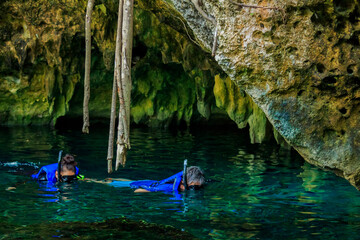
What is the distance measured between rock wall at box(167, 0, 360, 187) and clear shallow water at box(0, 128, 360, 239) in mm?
1376

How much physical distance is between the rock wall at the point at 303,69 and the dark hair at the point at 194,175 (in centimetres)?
286

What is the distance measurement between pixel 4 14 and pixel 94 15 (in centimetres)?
353

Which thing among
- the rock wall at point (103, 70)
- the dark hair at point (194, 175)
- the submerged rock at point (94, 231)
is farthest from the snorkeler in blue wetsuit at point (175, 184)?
the rock wall at point (103, 70)

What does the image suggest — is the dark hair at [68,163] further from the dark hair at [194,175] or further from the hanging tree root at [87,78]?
the hanging tree root at [87,78]

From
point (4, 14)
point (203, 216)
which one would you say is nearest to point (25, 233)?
point (203, 216)

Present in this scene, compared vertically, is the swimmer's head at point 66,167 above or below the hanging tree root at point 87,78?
below

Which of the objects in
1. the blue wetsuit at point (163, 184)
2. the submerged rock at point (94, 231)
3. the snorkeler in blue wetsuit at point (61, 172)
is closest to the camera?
the submerged rock at point (94, 231)

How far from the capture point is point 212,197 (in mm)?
8625

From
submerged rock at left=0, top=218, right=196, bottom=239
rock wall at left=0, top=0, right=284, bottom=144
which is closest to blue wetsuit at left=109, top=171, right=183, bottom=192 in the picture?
submerged rock at left=0, top=218, right=196, bottom=239

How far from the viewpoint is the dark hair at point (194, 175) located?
8711mm

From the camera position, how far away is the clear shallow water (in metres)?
6.98

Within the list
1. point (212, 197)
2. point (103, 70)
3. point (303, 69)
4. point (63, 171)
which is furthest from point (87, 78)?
point (103, 70)

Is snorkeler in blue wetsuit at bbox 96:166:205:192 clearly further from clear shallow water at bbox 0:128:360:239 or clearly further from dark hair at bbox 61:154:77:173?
dark hair at bbox 61:154:77:173

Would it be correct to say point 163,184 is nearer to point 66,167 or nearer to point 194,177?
point 194,177
